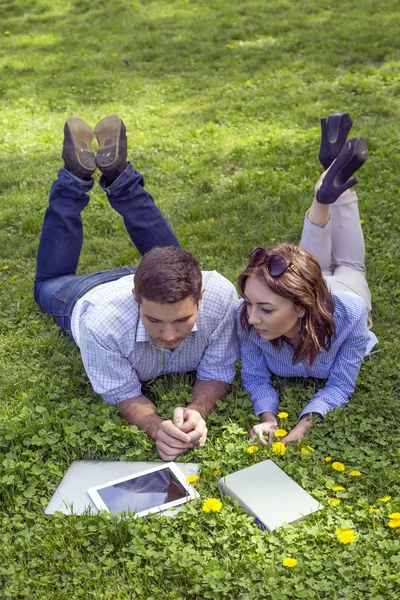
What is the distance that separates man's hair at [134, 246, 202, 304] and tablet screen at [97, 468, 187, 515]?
0.80 m

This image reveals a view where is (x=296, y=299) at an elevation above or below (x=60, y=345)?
above

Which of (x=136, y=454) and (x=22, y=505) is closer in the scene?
(x=22, y=505)

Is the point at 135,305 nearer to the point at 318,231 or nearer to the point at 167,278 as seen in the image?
the point at 167,278

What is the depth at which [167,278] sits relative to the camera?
3.09 metres

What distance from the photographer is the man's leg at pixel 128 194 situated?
436 centimetres

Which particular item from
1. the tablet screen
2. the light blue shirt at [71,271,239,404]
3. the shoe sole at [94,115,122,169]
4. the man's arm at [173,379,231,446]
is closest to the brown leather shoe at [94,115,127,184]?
the shoe sole at [94,115,122,169]

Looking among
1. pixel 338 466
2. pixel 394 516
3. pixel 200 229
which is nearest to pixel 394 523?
pixel 394 516

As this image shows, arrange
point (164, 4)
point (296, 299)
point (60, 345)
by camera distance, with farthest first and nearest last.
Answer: point (164, 4) < point (60, 345) < point (296, 299)

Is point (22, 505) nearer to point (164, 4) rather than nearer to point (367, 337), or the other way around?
point (367, 337)

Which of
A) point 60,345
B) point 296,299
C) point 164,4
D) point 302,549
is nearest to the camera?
point 302,549

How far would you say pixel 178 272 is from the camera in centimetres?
313

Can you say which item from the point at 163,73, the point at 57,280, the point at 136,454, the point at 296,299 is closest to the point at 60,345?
the point at 57,280

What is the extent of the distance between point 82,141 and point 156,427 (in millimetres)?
2018

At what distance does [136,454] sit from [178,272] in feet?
2.96
